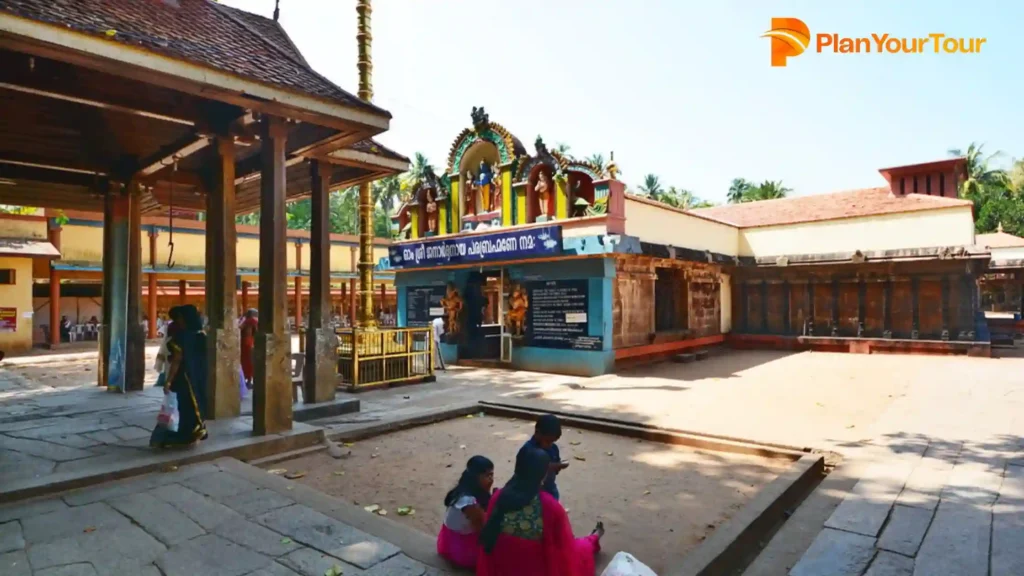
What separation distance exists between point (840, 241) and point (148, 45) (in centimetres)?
1753

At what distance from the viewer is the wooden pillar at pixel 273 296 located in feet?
19.0

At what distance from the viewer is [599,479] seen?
17.4 feet

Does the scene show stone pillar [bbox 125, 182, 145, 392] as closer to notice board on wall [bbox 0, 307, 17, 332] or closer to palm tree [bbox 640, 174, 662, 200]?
notice board on wall [bbox 0, 307, 17, 332]

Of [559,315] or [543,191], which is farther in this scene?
[543,191]

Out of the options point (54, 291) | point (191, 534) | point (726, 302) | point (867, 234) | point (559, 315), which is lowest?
point (191, 534)

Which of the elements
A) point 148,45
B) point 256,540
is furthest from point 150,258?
point 256,540

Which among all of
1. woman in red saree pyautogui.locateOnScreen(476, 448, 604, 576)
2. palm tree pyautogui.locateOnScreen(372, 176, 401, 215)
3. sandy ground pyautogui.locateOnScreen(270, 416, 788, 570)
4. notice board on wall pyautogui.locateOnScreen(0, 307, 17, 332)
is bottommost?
sandy ground pyautogui.locateOnScreen(270, 416, 788, 570)

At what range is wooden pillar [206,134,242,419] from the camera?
6539 mm

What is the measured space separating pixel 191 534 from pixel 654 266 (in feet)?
40.1

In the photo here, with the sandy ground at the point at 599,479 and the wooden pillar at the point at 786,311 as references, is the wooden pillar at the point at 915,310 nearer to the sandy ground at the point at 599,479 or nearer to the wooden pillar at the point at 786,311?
the wooden pillar at the point at 786,311

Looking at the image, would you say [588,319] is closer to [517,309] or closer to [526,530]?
[517,309]

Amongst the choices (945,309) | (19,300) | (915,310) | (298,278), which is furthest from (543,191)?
(19,300)

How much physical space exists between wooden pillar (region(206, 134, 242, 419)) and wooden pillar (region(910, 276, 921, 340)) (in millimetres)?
17065

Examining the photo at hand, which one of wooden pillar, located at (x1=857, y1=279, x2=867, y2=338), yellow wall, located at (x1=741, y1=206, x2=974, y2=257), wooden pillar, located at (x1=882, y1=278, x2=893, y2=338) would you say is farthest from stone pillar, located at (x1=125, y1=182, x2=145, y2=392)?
wooden pillar, located at (x1=882, y1=278, x2=893, y2=338)
